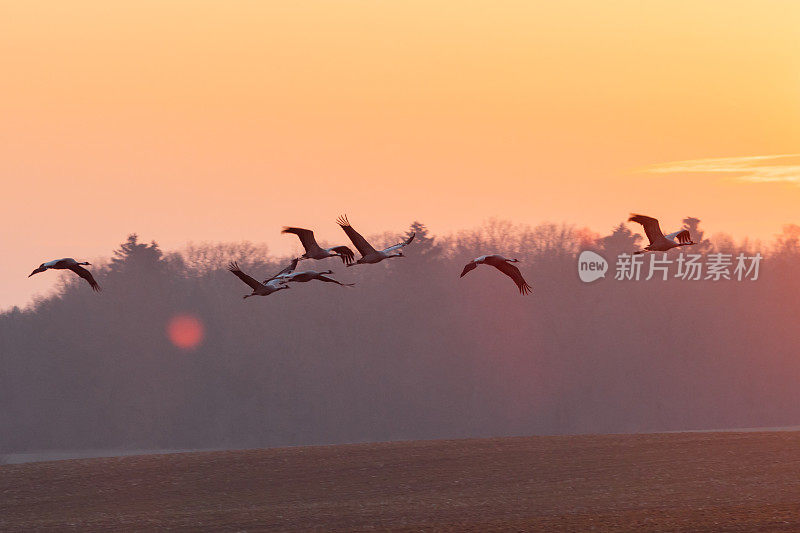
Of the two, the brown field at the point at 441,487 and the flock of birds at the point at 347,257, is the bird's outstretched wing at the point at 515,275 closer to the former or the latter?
the flock of birds at the point at 347,257

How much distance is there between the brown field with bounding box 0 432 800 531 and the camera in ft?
110

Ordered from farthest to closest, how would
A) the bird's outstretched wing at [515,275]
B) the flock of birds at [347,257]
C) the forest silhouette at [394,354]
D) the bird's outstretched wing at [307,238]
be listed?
the forest silhouette at [394,354] < the bird's outstretched wing at [307,238] < the bird's outstretched wing at [515,275] < the flock of birds at [347,257]

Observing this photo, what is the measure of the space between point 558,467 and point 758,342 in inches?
2588

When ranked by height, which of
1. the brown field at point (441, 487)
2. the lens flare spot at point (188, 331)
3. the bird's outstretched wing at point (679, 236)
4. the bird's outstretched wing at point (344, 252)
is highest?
the bird's outstretched wing at point (679, 236)

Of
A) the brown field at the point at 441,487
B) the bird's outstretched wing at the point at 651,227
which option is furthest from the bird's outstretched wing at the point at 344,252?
the brown field at the point at 441,487

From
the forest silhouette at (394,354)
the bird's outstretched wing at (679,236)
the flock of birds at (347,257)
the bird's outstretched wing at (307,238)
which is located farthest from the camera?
the forest silhouette at (394,354)

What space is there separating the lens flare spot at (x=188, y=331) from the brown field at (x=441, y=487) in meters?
55.4

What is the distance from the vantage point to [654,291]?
104 meters

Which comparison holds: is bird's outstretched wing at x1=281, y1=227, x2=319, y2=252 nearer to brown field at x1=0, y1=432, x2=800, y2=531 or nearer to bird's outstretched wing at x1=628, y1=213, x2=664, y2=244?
bird's outstretched wing at x1=628, y1=213, x2=664, y2=244

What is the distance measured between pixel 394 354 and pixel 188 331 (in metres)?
17.5

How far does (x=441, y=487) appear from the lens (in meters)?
39.2

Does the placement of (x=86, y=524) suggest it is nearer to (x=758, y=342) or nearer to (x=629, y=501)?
(x=629, y=501)

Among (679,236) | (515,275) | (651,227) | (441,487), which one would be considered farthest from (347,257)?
(441,487)

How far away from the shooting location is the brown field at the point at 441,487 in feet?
110
